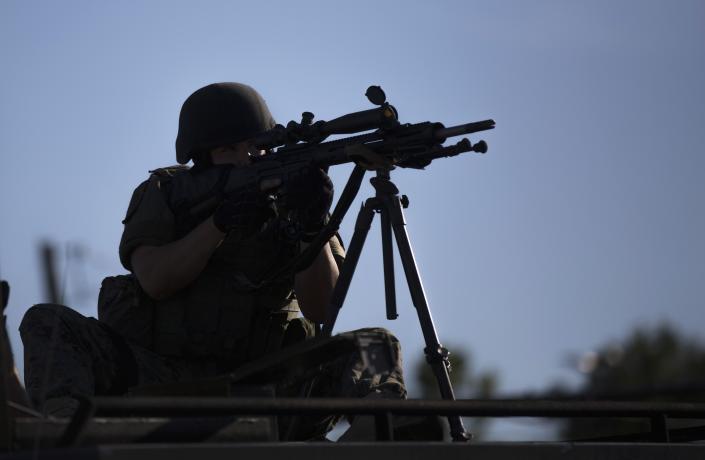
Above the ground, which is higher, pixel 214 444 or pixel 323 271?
pixel 323 271

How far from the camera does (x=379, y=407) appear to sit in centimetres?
335

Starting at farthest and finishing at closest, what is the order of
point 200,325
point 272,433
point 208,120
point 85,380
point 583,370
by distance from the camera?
point 583,370 → point 208,120 → point 200,325 → point 85,380 → point 272,433

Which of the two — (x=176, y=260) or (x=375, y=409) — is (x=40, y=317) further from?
(x=375, y=409)

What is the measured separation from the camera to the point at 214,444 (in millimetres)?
3094

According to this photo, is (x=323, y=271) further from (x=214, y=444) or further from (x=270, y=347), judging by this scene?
(x=214, y=444)

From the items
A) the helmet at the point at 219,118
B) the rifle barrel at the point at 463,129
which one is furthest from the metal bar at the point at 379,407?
the helmet at the point at 219,118

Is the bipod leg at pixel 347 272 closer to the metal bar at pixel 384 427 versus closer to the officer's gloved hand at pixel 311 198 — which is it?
the officer's gloved hand at pixel 311 198

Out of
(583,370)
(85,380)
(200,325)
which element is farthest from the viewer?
(583,370)

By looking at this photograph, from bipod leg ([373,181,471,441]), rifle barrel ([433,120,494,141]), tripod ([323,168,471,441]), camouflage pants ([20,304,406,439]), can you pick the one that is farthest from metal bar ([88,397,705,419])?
rifle barrel ([433,120,494,141])

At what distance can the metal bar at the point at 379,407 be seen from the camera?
3.03m

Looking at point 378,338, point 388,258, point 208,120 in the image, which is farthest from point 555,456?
point 208,120

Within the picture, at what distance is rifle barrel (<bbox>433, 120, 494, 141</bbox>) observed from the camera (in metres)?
4.71

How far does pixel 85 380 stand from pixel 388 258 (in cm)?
122

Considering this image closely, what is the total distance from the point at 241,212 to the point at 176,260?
0.34 meters
